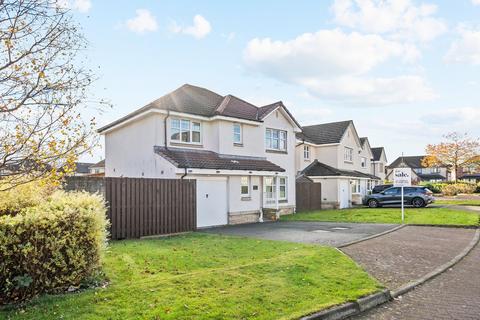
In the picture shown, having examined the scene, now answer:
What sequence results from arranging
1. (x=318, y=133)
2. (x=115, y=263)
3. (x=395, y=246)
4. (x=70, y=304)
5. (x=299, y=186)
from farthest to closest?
(x=318, y=133) < (x=299, y=186) < (x=395, y=246) < (x=115, y=263) < (x=70, y=304)

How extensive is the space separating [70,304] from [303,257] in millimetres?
5897

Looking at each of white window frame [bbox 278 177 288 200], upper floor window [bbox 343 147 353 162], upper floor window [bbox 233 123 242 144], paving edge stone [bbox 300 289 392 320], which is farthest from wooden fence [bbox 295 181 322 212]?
paving edge stone [bbox 300 289 392 320]

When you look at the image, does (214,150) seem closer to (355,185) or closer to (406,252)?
(406,252)

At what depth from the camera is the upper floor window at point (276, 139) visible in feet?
83.3

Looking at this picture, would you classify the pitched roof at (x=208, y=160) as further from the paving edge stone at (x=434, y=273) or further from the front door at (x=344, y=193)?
the front door at (x=344, y=193)

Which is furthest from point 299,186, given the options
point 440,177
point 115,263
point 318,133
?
point 440,177

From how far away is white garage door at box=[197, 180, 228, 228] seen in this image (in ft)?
61.8

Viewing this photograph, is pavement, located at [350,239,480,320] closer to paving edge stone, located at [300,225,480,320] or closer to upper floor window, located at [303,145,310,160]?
paving edge stone, located at [300,225,480,320]

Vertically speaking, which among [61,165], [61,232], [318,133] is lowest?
[61,232]

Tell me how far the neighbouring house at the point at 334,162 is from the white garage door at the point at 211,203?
1383 cm

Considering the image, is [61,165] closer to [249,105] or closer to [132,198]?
[132,198]

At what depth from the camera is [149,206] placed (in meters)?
14.9

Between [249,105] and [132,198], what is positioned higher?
[249,105]

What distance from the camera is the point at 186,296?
637 cm
